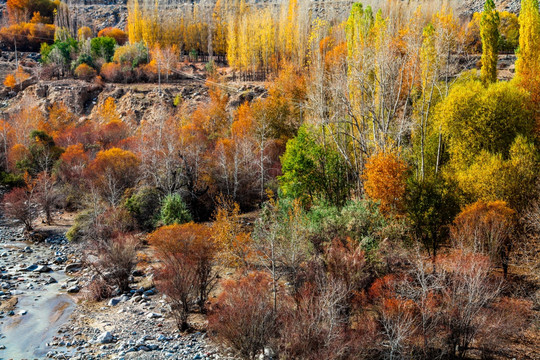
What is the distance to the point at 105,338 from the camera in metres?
20.7

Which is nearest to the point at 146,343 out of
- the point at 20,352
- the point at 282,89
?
the point at 20,352

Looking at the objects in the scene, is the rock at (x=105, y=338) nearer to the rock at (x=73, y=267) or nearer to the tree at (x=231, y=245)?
the tree at (x=231, y=245)

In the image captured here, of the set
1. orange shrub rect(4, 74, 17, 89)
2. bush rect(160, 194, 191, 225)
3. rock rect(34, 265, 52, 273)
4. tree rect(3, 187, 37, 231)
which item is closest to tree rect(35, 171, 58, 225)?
tree rect(3, 187, 37, 231)

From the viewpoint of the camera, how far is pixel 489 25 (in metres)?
34.7

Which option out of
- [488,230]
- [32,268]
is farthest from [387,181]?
[32,268]

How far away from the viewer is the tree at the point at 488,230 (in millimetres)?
22375

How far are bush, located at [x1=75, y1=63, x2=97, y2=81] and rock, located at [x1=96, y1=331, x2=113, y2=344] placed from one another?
6246 cm

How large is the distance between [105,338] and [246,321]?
7.45m

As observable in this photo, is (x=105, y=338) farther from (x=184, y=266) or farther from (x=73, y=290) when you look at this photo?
(x=73, y=290)

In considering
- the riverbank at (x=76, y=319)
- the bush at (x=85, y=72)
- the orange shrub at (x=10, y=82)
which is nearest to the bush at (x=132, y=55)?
the bush at (x=85, y=72)

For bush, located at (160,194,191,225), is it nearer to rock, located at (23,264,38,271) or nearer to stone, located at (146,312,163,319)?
rock, located at (23,264,38,271)

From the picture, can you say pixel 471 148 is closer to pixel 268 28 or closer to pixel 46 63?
pixel 268 28

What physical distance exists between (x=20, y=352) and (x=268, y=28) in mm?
64103

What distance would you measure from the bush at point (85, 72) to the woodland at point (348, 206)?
21906 mm
